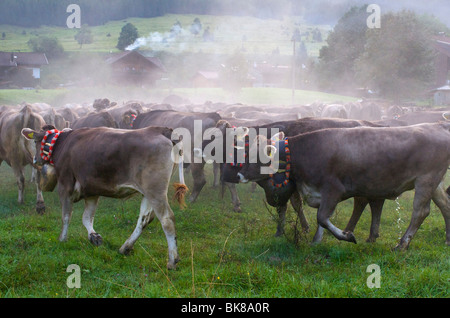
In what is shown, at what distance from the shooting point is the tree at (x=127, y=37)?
3430 inches

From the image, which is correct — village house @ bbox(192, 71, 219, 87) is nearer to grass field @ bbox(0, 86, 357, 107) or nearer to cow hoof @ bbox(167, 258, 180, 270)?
grass field @ bbox(0, 86, 357, 107)

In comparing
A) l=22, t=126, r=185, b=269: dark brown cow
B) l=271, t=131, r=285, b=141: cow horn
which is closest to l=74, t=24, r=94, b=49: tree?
l=22, t=126, r=185, b=269: dark brown cow

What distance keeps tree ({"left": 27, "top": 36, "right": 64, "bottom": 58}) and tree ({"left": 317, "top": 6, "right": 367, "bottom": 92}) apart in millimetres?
42449

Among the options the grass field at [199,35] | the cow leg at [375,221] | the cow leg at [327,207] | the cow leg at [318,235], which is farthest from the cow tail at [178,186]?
the grass field at [199,35]

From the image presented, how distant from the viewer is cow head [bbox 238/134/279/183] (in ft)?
24.1

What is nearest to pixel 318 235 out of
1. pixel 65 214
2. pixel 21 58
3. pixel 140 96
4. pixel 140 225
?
pixel 140 225

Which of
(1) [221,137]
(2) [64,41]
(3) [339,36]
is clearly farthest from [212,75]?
(1) [221,137]

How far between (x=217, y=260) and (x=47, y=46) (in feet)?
245

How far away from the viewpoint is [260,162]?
7508 millimetres

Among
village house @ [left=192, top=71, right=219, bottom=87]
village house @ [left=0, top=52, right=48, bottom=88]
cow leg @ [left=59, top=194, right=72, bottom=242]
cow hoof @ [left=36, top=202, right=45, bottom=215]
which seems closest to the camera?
cow leg @ [left=59, top=194, right=72, bottom=242]

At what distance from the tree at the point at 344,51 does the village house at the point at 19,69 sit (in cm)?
4118

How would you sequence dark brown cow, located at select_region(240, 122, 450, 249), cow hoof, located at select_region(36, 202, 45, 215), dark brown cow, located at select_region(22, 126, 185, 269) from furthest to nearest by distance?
cow hoof, located at select_region(36, 202, 45, 215), dark brown cow, located at select_region(240, 122, 450, 249), dark brown cow, located at select_region(22, 126, 185, 269)

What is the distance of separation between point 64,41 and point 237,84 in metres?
35.4
